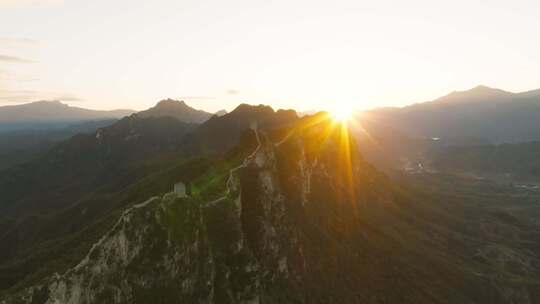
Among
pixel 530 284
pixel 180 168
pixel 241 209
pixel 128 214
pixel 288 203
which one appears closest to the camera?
pixel 128 214

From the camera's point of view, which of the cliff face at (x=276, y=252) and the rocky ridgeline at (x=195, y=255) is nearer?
the rocky ridgeline at (x=195, y=255)

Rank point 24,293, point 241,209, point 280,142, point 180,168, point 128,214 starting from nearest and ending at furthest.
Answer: point 24,293, point 128,214, point 241,209, point 280,142, point 180,168

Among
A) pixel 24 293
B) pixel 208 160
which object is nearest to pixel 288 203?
→ pixel 208 160

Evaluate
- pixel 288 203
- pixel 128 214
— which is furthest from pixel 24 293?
pixel 288 203

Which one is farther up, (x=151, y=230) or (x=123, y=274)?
(x=151, y=230)

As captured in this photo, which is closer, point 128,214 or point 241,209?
point 128,214

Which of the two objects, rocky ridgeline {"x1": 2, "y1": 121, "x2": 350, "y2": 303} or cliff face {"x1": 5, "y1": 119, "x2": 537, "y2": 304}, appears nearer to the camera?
rocky ridgeline {"x1": 2, "y1": 121, "x2": 350, "y2": 303}

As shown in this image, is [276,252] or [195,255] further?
[276,252]

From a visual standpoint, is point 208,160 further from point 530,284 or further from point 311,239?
point 530,284

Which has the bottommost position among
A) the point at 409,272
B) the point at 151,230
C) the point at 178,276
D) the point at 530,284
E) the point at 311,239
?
the point at 530,284

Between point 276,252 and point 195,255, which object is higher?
point 195,255
